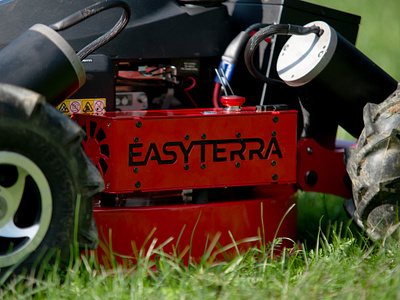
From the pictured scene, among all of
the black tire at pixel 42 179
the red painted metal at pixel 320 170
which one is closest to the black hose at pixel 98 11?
the black tire at pixel 42 179

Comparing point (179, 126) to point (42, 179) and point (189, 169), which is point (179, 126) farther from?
point (42, 179)

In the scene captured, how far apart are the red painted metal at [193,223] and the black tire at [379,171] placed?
292mm

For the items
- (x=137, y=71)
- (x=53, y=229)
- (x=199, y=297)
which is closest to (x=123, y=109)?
(x=137, y=71)

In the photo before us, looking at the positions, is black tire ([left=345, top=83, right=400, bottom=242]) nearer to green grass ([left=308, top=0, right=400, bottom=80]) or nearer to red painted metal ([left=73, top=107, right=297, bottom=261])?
red painted metal ([left=73, top=107, right=297, bottom=261])

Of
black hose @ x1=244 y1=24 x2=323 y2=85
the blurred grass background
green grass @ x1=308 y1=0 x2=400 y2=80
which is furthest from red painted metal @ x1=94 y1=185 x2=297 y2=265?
green grass @ x1=308 y1=0 x2=400 y2=80

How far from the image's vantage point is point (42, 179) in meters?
1.89

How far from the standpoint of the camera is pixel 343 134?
18.9ft

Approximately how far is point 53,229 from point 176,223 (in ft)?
1.65

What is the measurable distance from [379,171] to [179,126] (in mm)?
706

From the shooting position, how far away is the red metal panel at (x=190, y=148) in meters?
2.21

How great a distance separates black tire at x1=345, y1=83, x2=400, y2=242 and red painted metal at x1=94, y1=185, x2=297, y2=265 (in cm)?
29

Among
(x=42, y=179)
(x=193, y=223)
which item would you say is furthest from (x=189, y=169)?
(x=42, y=179)

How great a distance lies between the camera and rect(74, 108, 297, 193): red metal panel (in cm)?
221

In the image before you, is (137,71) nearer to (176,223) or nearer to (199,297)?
(176,223)
